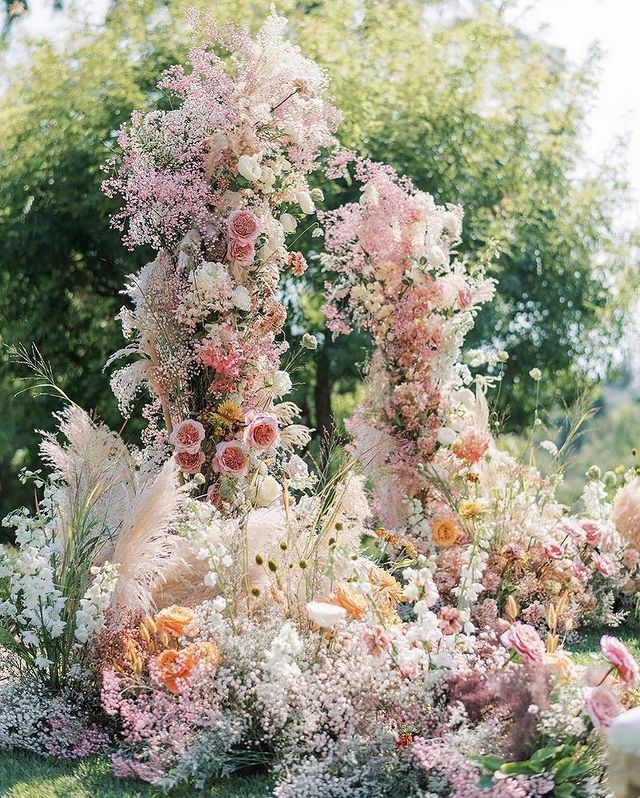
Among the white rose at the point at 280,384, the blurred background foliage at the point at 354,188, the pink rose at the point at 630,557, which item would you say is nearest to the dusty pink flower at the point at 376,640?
the white rose at the point at 280,384

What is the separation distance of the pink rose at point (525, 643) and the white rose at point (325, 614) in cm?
55

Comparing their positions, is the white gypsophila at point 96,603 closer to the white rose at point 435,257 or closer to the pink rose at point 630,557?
the white rose at point 435,257

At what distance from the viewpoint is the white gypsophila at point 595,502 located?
5.47 meters

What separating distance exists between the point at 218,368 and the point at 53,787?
1.75 metres

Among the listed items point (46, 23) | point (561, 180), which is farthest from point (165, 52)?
point (561, 180)

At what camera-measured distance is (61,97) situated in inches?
301

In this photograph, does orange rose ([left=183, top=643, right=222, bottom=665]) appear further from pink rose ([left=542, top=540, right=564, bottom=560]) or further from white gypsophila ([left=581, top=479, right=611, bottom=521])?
white gypsophila ([left=581, top=479, right=611, bottom=521])

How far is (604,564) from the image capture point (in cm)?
501

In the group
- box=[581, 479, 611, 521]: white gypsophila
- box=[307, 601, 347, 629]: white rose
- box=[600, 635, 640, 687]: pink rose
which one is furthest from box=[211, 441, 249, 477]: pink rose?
box=[581, 479, 611, 521]: white gypsophila

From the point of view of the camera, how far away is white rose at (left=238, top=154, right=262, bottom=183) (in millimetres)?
4203

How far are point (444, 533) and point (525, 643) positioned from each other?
5.48 ft

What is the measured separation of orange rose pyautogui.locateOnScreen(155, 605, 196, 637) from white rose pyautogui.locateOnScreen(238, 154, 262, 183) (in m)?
1.75

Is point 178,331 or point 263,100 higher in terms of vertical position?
point 263,100

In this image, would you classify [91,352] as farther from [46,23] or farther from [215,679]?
[215,679]
